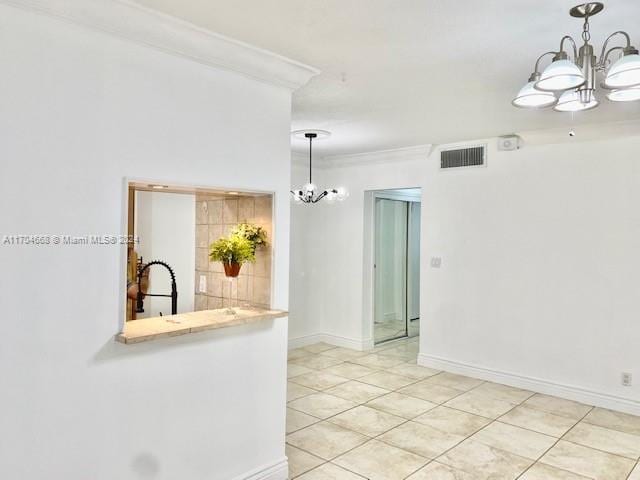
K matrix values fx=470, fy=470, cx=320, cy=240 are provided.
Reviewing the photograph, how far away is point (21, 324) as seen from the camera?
1.90 m

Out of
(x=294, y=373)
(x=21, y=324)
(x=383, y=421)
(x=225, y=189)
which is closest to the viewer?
(x=21, y=324)

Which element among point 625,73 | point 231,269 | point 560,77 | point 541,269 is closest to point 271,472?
point 231,269

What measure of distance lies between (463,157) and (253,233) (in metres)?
3.02

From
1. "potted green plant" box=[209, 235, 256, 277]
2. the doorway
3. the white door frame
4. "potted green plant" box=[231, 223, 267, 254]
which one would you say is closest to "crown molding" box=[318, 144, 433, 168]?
the white door frame

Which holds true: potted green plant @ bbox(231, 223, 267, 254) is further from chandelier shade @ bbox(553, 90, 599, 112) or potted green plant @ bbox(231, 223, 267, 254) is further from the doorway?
the doorway

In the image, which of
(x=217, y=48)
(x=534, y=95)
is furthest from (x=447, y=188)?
(x=217, y=48)

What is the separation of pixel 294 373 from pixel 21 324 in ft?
11.5

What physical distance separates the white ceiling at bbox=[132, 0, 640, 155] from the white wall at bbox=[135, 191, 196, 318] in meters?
0.96

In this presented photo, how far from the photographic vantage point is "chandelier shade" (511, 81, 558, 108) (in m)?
2.20

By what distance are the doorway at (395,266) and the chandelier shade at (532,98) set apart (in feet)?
14.0

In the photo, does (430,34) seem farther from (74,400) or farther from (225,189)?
(74,400)

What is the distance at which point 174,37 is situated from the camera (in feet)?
7.44

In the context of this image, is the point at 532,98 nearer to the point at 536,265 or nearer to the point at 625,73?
the point at 625,73

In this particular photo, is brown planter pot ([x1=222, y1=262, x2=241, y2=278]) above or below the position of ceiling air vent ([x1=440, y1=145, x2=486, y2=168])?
below
